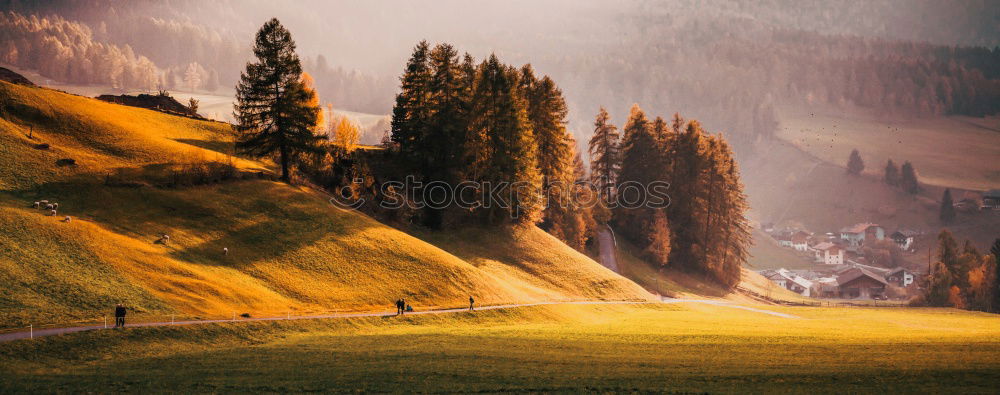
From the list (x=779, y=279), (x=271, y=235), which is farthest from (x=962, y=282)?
(x=271, y=235)

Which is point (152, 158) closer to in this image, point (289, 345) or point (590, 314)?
point (289, 345)

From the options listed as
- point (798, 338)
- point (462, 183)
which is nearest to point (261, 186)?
point (462, 183)

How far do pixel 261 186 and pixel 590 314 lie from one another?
107ft

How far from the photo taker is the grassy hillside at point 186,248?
44500 mm

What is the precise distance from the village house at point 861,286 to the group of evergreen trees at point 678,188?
5349 centimetres

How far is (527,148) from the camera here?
88625 mm

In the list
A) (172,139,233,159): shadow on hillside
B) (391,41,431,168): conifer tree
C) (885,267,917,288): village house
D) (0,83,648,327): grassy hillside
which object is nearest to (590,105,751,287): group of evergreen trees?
(0,83,648,327): grassy hillside

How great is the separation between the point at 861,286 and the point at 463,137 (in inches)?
4237

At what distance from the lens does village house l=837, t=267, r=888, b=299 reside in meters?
154

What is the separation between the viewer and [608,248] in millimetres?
105750

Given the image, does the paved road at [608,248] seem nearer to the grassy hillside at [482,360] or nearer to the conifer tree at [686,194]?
the conifer tree at [686,194]

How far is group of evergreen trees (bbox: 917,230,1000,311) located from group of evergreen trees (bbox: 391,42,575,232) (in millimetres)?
74028

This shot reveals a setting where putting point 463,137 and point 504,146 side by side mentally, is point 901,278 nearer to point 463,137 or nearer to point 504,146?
point 504,146

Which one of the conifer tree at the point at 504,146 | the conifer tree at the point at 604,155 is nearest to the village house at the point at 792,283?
the conifer tree at the point at 604,155
